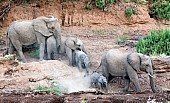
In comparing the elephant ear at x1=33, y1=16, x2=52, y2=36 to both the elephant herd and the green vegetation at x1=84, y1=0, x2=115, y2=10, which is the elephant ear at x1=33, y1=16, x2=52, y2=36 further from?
the green vegetation at x1=84, y1=0, x2=115, y2=10

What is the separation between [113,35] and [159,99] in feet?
19.0

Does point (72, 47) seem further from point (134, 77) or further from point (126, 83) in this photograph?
point (134, 77)

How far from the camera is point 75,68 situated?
12.3 m

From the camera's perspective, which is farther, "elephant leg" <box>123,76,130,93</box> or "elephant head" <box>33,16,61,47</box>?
"elephant head" <box>33,16,61,47</box>

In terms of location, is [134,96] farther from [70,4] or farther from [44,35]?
[70,4]

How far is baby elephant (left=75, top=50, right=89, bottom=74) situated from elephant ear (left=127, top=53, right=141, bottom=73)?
3.93ft

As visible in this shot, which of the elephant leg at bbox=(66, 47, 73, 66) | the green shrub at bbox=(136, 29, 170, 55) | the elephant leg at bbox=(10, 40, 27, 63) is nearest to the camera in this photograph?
the elephant leg at bbox=(66, 47, 73, 66)

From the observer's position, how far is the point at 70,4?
15.6 meters

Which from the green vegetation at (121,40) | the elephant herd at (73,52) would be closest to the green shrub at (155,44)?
the green vegetation at (121,40)

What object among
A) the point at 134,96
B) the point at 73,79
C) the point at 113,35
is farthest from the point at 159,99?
the point at 113,35

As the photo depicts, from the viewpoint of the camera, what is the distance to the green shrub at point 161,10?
1557 centimetres

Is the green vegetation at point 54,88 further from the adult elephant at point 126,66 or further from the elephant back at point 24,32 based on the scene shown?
the elephant back at point 24,32

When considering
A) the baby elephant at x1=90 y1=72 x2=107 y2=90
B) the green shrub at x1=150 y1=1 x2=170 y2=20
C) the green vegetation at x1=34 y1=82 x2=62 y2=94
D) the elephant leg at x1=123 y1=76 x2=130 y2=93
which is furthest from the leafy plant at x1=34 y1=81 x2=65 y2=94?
the green shrub at x1=150 y1=1 x2=170 y2=20

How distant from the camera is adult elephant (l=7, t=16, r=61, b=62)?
1270cm
